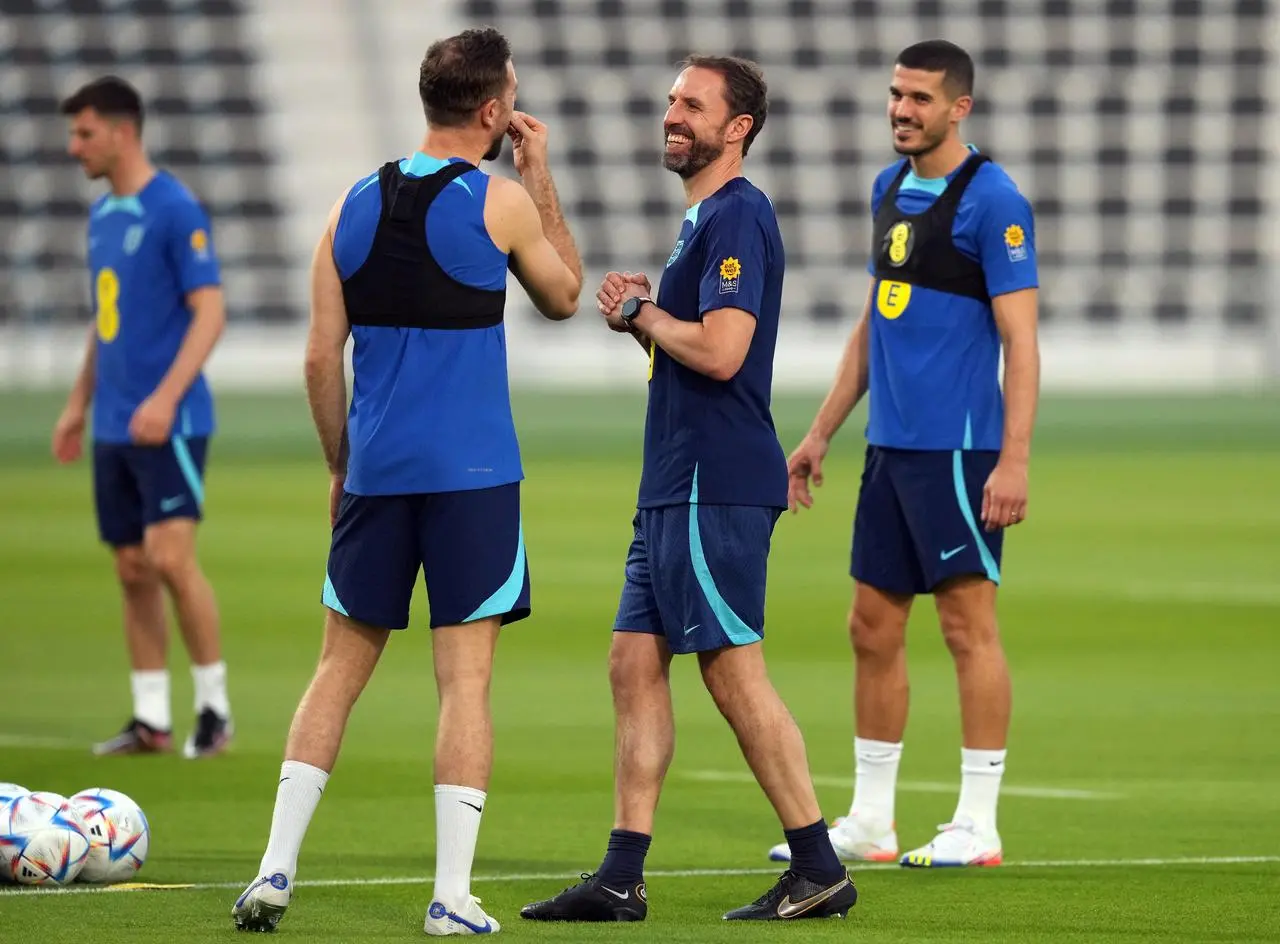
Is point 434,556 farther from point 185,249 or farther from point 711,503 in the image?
A: point 185,249

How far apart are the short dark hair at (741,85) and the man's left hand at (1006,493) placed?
138 cm

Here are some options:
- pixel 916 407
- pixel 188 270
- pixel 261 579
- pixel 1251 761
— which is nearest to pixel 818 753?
pixel 1251 761

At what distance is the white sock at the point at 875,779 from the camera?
22.4 ft

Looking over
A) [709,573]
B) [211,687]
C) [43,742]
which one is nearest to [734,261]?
[709,573]

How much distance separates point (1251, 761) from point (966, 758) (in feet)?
6.99

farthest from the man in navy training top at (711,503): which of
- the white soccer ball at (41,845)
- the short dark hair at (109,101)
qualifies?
the short dark hair at (109,101)

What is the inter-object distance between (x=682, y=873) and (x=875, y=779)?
72 centimetres

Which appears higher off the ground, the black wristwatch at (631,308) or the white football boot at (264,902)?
the black wristwatch at (631,308)

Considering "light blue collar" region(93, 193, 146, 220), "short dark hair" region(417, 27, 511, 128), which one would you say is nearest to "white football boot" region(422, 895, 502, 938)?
"short dark hair" region(417, 27, 511, 128)

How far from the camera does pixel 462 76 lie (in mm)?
5391

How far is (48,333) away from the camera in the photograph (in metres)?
36.0

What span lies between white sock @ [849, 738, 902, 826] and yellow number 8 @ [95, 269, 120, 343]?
377cm

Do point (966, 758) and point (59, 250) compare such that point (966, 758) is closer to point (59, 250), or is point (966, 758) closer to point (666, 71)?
point (59, 250)

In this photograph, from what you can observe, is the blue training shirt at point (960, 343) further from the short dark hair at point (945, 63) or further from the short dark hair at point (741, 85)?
the short dark hair at point (741, 85)
